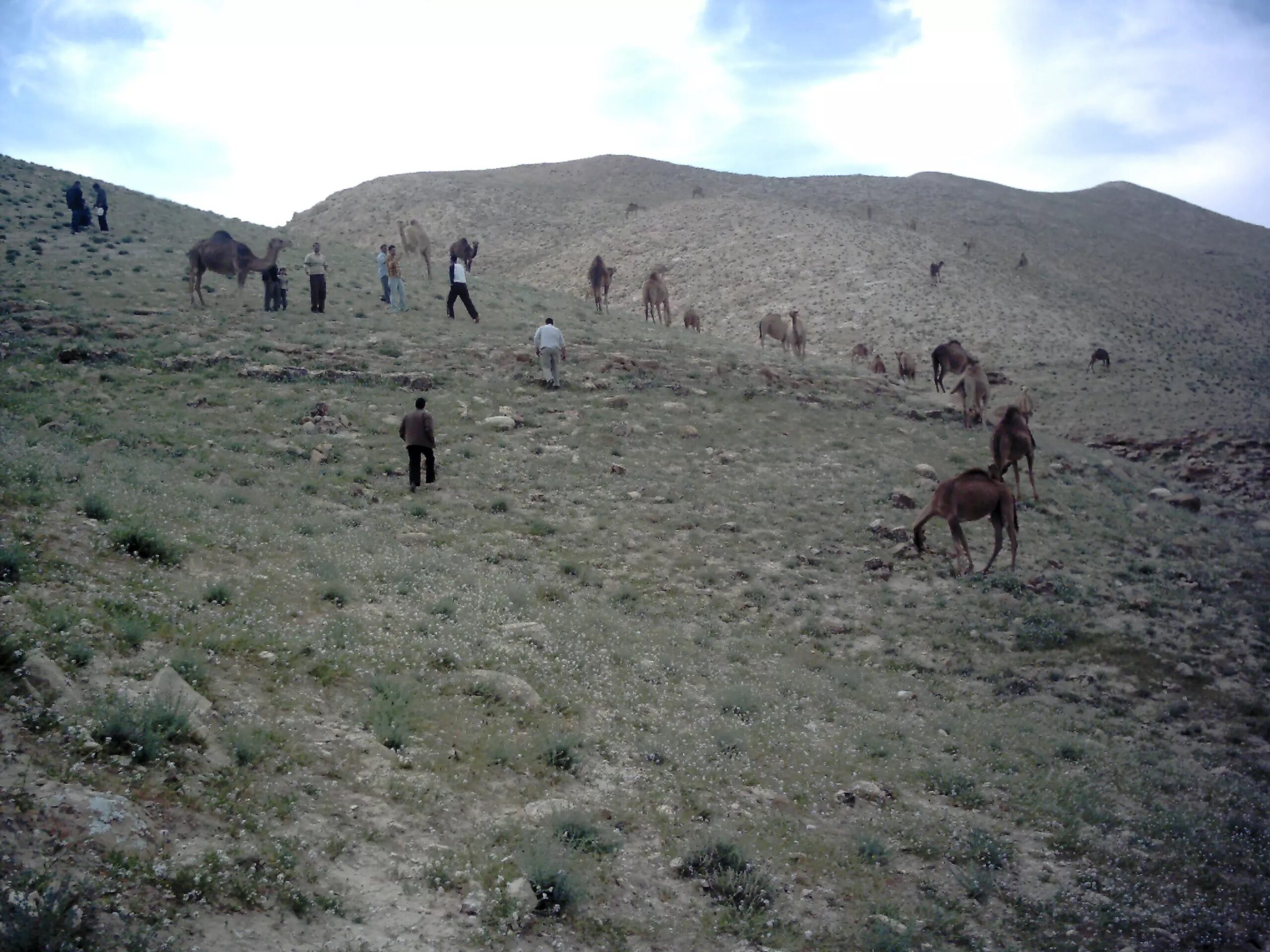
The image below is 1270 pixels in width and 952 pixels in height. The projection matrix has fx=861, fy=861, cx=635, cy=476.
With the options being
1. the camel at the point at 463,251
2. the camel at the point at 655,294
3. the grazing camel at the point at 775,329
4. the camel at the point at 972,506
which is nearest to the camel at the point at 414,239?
the camel at the point at 463,251

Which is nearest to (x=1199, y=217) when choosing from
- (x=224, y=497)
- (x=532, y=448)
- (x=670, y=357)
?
(x=670, y=357)

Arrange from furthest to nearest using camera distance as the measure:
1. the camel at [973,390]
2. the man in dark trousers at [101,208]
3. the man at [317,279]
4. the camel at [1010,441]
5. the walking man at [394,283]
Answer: the man in dark trousers at [101,208] < the walking man at [394,283] < the camel at [973,390] < the man at [317,279] < the camel at [1010,441]

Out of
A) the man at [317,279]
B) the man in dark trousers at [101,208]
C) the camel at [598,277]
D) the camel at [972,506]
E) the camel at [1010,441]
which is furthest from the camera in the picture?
the camel at [598,277]

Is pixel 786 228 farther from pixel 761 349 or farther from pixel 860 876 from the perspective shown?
pixel 860 876

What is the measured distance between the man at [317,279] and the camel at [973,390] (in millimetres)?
18189

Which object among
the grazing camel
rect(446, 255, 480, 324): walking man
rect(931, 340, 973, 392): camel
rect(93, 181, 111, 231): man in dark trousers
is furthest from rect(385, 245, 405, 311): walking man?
rect(931, 340, 973, 392): camel

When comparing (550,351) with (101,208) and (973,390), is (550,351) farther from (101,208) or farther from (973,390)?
(101,208)

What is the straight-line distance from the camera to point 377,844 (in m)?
5.61

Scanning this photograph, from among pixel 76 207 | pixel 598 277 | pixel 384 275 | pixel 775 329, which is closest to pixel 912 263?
pixel 775 329

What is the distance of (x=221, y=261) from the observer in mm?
22562

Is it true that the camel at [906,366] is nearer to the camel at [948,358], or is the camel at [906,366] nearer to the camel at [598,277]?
the camel at [948,358]

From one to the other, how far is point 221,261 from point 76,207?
445 inches

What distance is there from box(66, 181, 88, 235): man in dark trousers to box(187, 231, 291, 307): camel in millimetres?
9724

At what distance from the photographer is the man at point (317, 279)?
77.3ft
